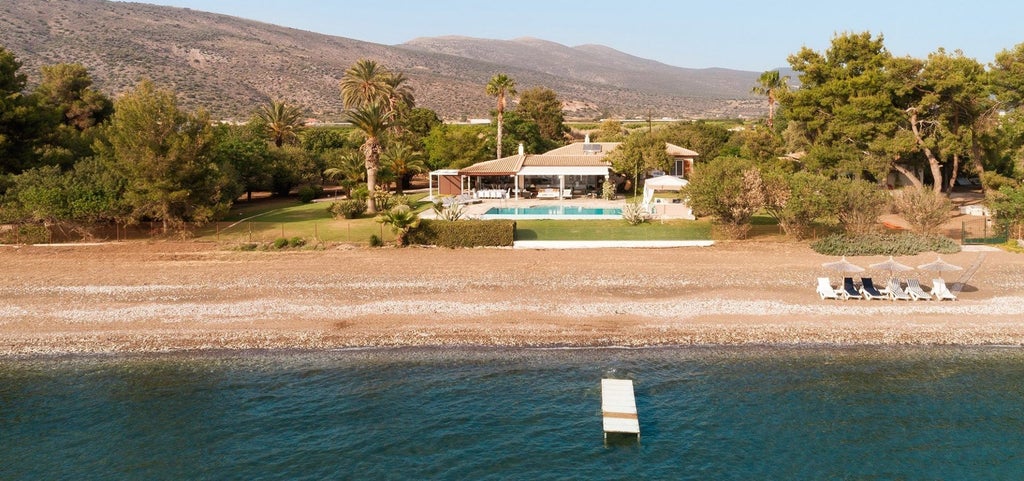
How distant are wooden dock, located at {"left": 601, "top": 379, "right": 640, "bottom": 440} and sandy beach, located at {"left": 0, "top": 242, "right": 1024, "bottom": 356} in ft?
11.4

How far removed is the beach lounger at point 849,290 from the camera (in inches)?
864

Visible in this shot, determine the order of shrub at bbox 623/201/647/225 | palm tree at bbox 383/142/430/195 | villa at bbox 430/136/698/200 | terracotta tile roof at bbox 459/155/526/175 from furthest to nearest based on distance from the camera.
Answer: palm tree at bbox 383/142/430/195 → terracotta tile roof at bbox 459/155/526/175 → villa at bbox 430/136/698/200 → shrub at bbox 623/201/647/225

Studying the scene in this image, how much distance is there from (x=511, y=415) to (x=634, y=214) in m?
20.8

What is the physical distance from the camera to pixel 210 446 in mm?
14211

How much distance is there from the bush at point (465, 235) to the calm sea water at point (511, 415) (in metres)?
11.6

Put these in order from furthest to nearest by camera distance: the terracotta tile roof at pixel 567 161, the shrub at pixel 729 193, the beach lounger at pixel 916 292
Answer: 1. the terracotta tile roof at pixel 567 161
2. the shrub at pixel 729 193
3. the beach lounger at pixel 916 292

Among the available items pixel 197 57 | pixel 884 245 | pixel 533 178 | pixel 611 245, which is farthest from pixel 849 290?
pixel 197 57

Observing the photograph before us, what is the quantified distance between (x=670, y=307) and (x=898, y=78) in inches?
930

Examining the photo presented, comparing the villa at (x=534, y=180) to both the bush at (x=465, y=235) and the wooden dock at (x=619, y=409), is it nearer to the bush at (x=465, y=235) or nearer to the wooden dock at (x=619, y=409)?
the bush at (x=465, y=235)

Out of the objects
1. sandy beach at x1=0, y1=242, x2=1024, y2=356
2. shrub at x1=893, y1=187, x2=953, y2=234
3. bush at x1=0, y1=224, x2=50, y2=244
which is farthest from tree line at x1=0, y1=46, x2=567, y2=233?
shrub at x1=893, y1=187, x2=953, y2=234

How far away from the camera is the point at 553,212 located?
3862 cm

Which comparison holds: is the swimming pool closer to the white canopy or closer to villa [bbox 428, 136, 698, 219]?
the white canopy

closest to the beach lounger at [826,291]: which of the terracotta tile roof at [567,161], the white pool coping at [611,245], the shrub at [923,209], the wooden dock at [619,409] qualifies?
the white pool coping at [611,245]

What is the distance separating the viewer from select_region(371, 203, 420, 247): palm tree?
2955cm
